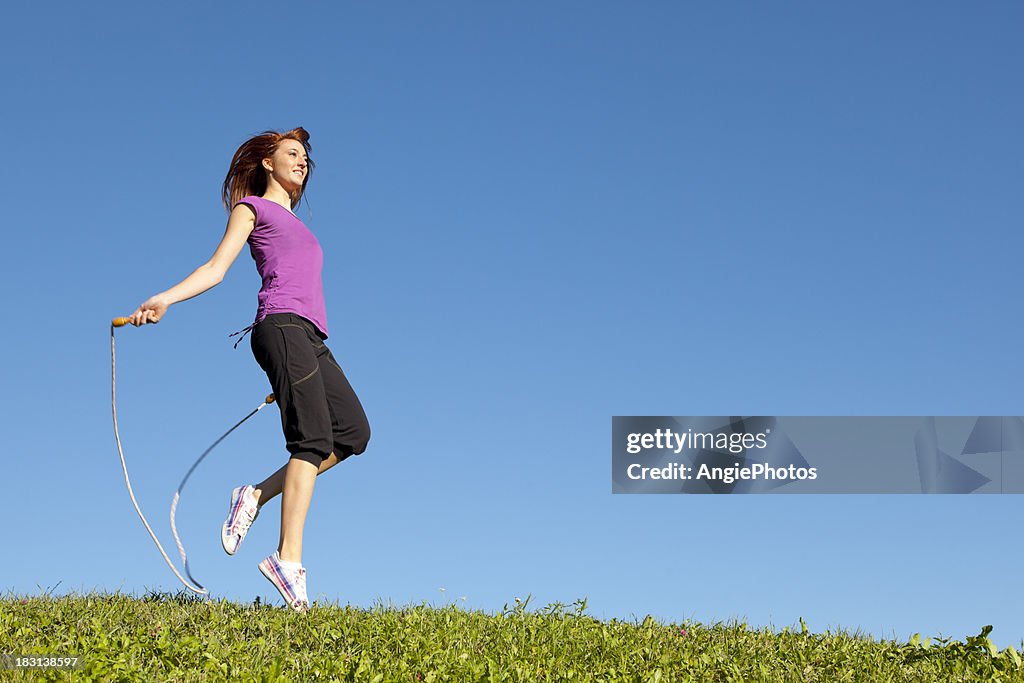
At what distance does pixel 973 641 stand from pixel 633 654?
2565mm

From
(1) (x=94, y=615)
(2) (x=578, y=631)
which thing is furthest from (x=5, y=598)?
(2) (x=578, y=631)

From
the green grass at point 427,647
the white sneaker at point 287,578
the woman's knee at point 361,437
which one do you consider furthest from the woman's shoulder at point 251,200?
the green grass at point 427,647

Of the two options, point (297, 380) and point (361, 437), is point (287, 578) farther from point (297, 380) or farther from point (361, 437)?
point (297, 380)

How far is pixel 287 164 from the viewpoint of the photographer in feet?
23.6

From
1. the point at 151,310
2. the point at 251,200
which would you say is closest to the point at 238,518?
the point at 151,310

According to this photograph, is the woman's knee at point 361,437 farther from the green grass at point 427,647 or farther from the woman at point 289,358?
the green grass at point 427,647

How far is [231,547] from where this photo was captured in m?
6.71

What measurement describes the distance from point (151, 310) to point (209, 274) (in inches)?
17.7

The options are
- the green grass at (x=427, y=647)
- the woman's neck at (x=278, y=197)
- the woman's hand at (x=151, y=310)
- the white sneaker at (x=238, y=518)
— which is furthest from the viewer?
the woman's neck at (x=278, y=197)

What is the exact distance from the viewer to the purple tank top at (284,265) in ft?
21.9

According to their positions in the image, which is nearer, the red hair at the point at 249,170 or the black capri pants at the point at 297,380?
the black capri pants at the point at 297,380

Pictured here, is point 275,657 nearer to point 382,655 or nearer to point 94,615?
point 382,655

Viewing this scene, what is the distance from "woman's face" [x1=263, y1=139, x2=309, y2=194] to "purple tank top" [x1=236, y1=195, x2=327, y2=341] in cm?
30

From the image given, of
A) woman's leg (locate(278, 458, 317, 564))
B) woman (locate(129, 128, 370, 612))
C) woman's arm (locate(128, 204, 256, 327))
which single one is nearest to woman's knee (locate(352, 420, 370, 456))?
woman (locate(129, 128, 370, 612))
